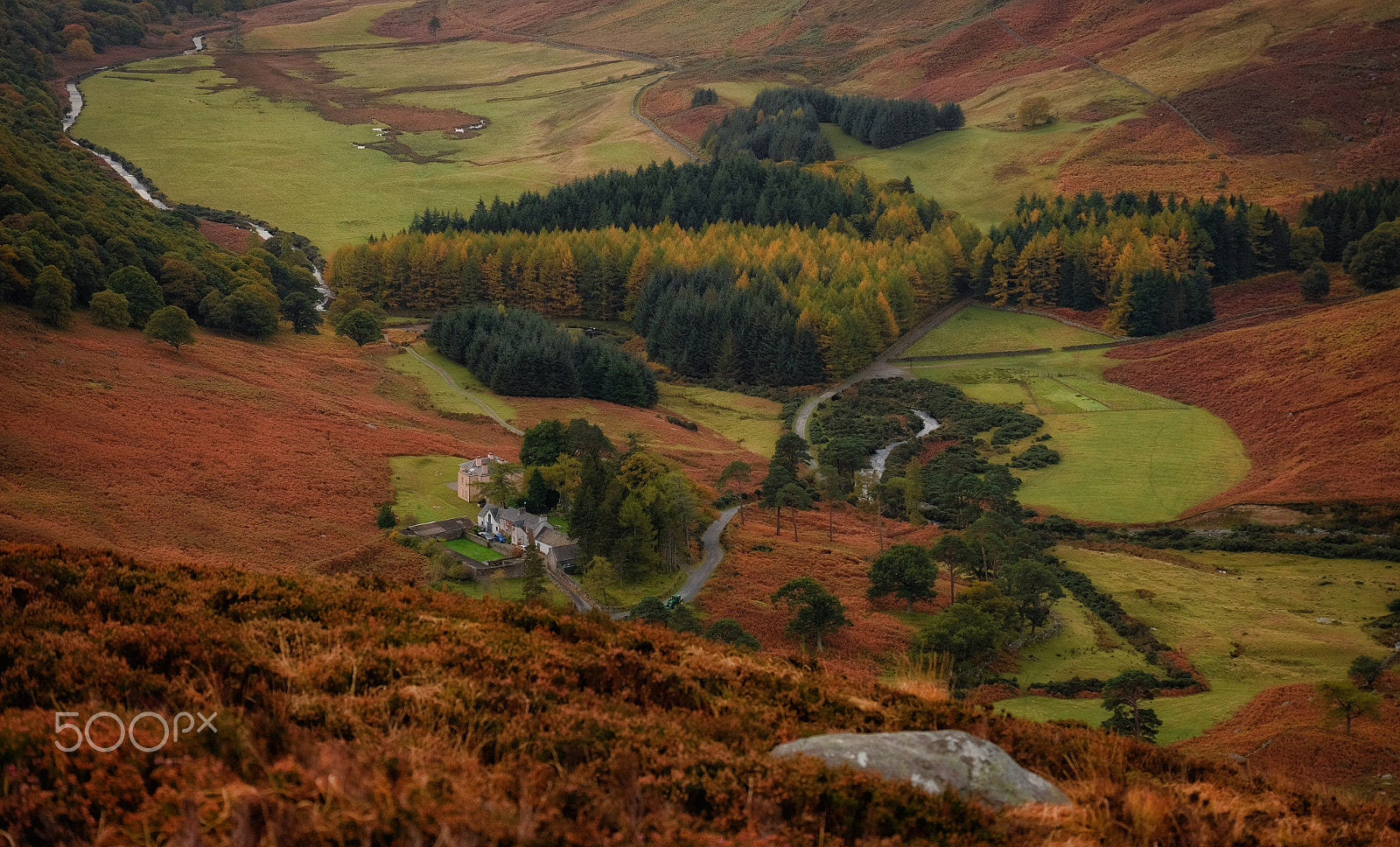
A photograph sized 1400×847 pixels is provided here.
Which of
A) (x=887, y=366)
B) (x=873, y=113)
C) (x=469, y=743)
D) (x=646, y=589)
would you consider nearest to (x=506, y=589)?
(x=646, y=589)

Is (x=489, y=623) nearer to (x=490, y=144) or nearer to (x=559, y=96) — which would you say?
(x=490, y=144)

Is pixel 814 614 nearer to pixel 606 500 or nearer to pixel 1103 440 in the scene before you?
pixel 606 500

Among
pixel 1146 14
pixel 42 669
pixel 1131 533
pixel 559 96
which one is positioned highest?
pixel 1146 14

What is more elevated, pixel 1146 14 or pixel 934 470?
pixel 1146 14

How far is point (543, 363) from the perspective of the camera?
79.9 m

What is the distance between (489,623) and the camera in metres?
13.8

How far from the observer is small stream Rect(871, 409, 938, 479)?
222 ft

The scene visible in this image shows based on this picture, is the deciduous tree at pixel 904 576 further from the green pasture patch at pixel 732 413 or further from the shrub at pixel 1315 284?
the shrub at pixel 1315 284

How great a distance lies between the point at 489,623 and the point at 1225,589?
40940 millimetres

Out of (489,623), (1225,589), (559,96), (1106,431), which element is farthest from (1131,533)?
(559,96)

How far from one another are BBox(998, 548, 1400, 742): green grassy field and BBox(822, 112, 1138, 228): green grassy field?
84.9m

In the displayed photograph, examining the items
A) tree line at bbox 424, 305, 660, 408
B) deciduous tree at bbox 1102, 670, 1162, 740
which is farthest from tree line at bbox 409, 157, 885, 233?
deciduous tree at bbox 1102, 670, 1162, 740

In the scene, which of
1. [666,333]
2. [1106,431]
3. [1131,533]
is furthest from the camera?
[666,333]

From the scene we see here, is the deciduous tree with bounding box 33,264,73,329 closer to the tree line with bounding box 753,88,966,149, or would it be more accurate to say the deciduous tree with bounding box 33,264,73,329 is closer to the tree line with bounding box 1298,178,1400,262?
the tree line with bounding box 1298,178,1400,262
